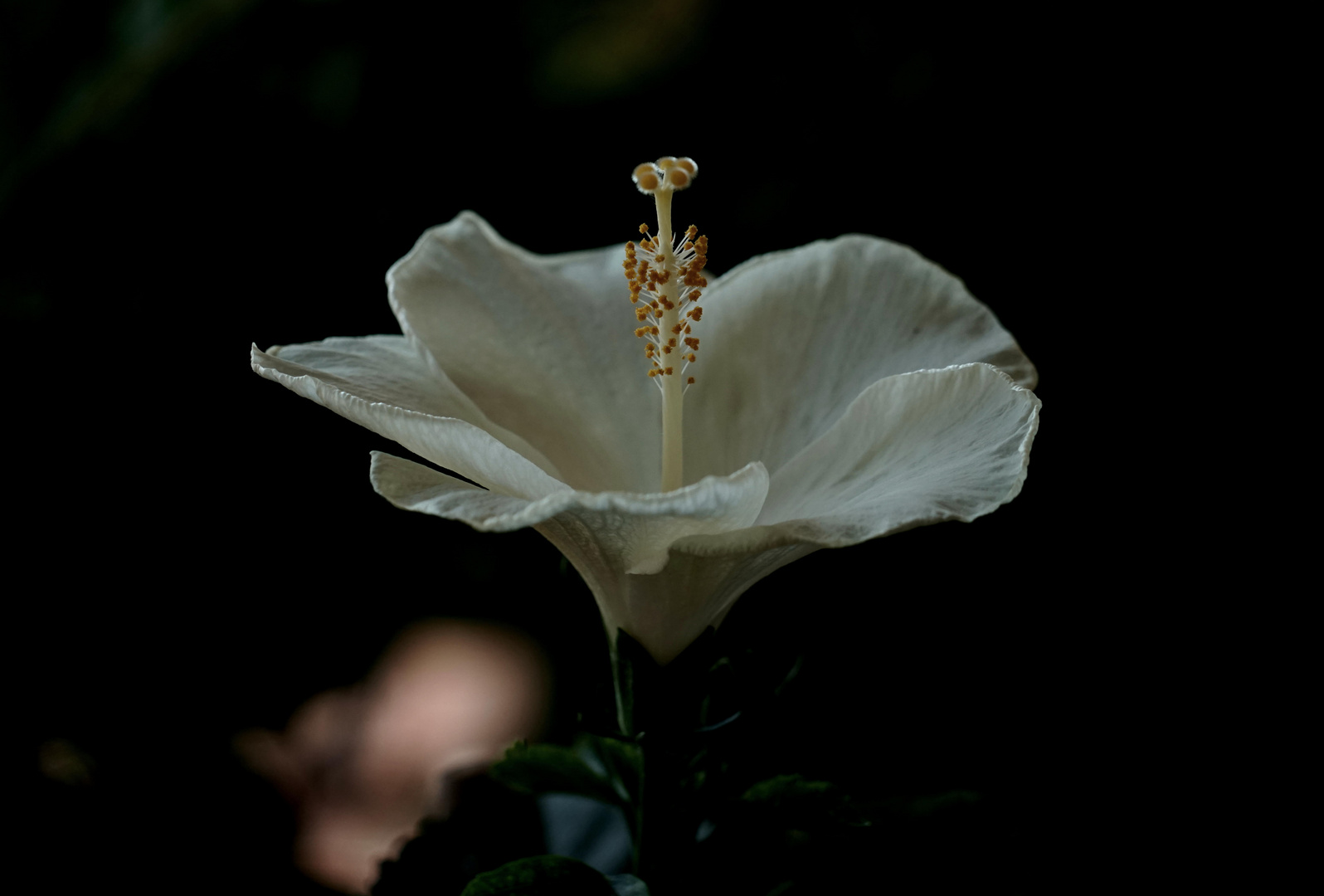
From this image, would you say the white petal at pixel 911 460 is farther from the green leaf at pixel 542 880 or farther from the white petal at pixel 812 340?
the green leaf at pixel 542 880

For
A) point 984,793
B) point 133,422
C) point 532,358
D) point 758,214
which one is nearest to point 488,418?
point 532,358

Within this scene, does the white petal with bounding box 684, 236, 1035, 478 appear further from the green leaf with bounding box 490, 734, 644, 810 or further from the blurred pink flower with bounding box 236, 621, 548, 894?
the blurred pink flower with bounding box 236, 621, 548, 894

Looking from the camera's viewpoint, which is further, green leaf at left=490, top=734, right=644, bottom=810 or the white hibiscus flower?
green leaf at left=490, top=734, right=644, bottom=810

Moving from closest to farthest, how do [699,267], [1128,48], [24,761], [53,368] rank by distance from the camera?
[699,267] → [24,761] → [1128,48] → [53,368]

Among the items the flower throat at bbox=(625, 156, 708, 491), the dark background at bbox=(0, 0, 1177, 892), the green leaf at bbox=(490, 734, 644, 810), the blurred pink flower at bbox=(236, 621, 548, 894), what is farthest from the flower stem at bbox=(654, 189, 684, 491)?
the blurred pink flower at bbox=(236, 621, 548, 894)

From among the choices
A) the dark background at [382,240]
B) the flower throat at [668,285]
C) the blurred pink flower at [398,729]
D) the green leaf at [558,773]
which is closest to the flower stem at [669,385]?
the flower throat at [668,285]

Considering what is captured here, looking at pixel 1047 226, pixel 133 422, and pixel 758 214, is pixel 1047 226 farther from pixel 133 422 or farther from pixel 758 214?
pixel 133 422
